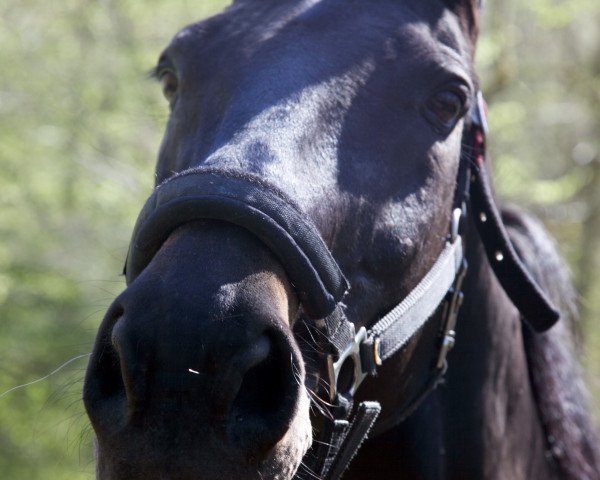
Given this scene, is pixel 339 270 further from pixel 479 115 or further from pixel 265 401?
pixel 479 115

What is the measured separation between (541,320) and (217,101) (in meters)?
1.31

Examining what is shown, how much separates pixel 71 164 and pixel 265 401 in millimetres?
6317

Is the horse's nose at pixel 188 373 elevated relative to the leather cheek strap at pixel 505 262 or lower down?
elevated

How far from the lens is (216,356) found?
61.1 inches

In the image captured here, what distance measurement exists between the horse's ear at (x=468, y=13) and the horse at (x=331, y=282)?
0.03 feet

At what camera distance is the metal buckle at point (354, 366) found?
1935mm

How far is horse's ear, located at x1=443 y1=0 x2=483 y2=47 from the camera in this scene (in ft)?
8.63

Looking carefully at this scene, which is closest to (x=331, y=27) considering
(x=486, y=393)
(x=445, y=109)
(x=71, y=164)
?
(x=445, y=109)

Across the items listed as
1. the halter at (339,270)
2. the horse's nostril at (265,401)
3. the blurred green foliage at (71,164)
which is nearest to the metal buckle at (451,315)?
the halter at (339,270)

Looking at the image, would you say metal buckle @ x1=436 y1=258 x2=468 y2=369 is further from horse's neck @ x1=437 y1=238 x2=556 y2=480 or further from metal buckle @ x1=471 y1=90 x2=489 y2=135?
metal buckle @ x1=471 y1=90 x2=489 y2=135

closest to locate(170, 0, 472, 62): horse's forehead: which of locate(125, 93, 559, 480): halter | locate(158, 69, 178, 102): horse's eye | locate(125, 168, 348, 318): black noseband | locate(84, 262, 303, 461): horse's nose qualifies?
locate(158, 69, 178, 102): horse's eye

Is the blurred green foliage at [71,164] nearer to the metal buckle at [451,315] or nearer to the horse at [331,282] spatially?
the horse at [331,282]

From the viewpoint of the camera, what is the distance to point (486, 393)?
273 cm

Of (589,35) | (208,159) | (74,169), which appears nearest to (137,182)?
(74,169)
